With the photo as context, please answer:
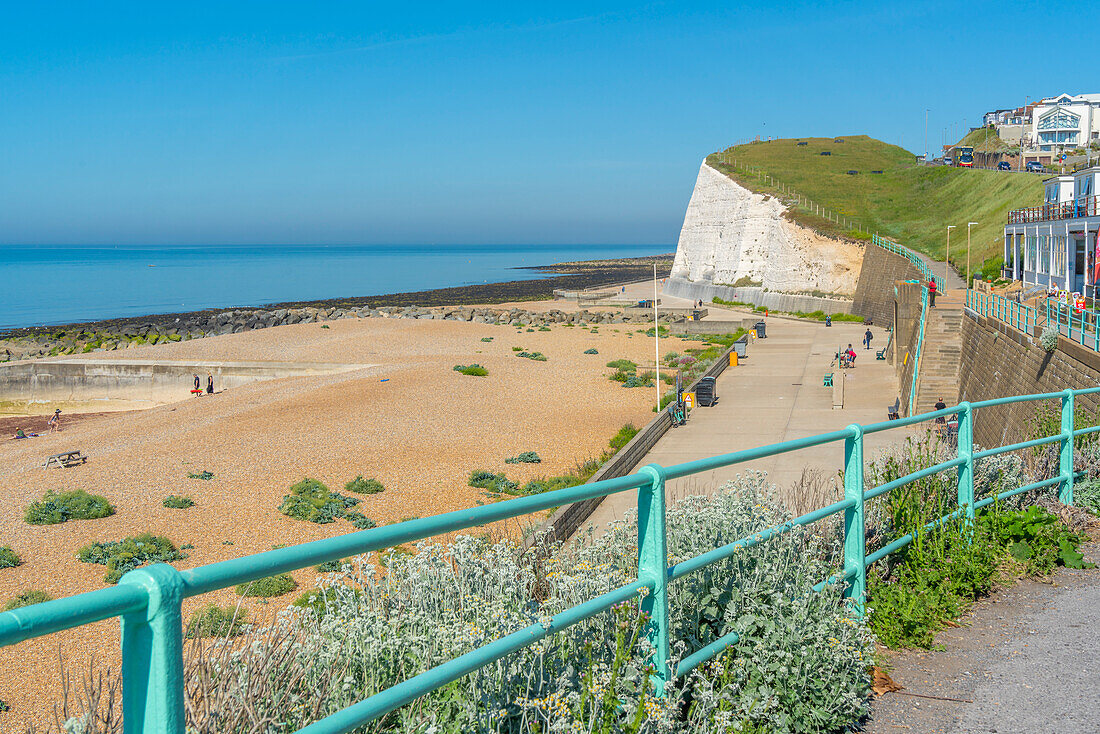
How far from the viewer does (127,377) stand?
37.9 meters

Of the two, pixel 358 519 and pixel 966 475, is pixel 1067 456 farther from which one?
pixel 358 519

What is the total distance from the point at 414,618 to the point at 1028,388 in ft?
55.1

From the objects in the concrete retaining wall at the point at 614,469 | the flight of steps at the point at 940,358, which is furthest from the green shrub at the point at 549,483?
the flight of steps at the point at 940,358

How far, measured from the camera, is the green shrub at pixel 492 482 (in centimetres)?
1821

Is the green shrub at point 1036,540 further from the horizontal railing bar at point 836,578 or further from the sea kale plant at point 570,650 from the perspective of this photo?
the sea kale plant at point 570,650

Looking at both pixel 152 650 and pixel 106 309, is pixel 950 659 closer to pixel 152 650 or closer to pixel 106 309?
pixel 152 650

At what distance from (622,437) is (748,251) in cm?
5400

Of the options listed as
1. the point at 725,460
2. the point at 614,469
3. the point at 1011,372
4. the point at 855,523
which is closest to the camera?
the point at 725,460

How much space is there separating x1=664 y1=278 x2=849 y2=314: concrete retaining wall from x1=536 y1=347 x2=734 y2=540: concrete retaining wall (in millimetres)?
37213

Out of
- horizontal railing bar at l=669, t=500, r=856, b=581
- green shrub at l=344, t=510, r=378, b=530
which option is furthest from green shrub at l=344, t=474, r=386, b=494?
horizontal railing bar at l=669, t=500, r=856, b=581

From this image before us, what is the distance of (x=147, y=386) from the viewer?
124ft

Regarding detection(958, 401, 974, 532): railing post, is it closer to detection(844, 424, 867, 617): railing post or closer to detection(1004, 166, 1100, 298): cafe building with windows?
detection(844, 424, 867, 617): railing post

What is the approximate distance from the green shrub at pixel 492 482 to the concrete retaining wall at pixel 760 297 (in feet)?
149

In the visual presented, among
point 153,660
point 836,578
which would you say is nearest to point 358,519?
point 836,578
